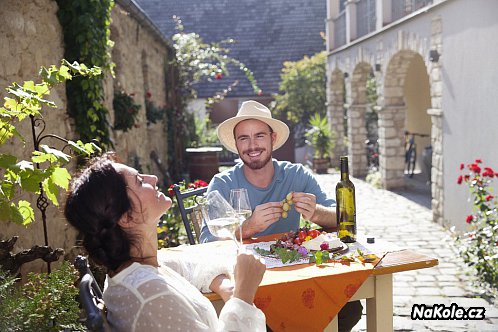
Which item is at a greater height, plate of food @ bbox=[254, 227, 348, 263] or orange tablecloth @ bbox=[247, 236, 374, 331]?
plate of food @ bbox=[254, 227, 348, 263]

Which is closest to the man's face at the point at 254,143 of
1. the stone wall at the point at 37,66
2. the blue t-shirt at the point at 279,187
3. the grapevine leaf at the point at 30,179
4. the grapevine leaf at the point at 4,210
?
the blue t-shirt at the point at 279,187

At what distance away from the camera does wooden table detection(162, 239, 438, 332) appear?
92.4 inches

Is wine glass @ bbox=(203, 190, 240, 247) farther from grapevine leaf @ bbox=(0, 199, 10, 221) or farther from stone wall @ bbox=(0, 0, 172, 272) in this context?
grapevine leaf @ bbox=(0, 199, 10, 221)

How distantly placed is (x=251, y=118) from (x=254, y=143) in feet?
0.53

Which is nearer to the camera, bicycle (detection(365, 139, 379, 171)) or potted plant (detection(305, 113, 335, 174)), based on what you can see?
bicycle (detection(365, 139, 379, 171))

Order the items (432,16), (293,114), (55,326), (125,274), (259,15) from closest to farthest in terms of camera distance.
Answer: (125,274), (55,326), (432,16), (293,114), (259,15)

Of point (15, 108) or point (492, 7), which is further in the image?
point (492, 7)

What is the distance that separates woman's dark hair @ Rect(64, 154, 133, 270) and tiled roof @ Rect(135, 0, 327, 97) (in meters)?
17.1

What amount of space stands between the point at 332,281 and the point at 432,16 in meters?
6.59

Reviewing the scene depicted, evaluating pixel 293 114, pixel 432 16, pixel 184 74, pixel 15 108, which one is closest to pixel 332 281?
pixel 15 108

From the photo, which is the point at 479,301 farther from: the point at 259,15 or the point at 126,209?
the point at 259,15

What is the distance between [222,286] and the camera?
6.82 ft

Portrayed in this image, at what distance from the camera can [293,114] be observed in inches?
694

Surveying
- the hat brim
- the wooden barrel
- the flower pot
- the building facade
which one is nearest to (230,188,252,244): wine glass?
the hat brim
